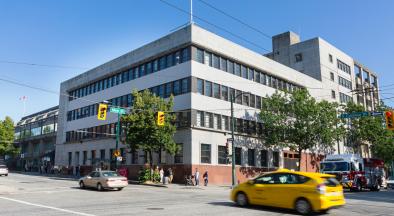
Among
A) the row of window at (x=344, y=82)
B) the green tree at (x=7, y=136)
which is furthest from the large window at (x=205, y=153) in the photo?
the green tree at (x=7, y=136)

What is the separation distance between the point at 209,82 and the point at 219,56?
3.74 meters

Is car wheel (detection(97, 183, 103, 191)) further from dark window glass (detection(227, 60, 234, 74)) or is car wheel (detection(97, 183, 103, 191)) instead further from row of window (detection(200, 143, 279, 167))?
dark window glass (detection(227, 60, 234, 74))

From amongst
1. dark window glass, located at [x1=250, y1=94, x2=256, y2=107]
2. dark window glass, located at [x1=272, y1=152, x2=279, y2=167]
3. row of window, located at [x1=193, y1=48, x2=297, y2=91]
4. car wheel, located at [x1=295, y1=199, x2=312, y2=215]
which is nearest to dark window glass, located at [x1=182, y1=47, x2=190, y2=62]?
row of window, located at [x1=193, y1=48, x2=297, y2=91]

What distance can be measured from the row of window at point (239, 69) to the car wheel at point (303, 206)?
87.0ft

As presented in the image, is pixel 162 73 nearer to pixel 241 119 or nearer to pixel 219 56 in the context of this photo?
pixel 219 56

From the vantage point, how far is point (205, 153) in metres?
38.0

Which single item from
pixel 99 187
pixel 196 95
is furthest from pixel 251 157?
pixel 99 187

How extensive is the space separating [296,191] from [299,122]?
2901 cm

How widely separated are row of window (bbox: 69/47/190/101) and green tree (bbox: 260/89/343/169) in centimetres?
1143

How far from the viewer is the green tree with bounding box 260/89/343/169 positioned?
1638 inches

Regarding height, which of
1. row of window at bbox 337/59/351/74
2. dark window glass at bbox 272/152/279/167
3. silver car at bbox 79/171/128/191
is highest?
row of window at bbox 337/59/351/74

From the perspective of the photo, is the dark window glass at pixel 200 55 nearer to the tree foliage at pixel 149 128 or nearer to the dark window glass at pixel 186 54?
the dark window glass at pixel 186 54

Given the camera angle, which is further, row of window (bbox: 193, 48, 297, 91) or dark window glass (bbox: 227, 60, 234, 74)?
dark window glass (bbox: 227, 60, 234, 74)

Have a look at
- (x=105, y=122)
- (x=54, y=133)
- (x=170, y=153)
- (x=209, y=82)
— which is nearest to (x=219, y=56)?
(x=209, y=82)
